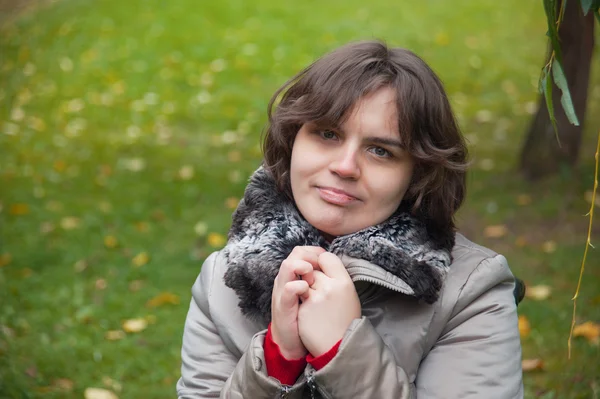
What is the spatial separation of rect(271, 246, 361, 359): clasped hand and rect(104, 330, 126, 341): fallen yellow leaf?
8.34 feet

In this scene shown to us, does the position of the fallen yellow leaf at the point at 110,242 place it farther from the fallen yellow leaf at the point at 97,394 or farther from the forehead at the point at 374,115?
the forehead at the point at 374,115

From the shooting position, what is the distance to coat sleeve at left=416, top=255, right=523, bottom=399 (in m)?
1.79

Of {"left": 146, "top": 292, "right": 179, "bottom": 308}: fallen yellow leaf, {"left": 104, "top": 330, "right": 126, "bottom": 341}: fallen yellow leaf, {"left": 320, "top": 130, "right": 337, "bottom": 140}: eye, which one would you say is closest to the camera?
{"left": 320, "top": 130, "right": 337, "bottom": 140}: eye

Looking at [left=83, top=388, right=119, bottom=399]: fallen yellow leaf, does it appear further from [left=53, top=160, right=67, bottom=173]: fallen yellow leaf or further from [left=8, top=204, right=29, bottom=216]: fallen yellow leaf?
[left=53, top=160, right=67, bottom=173]: fallen yellow leaf

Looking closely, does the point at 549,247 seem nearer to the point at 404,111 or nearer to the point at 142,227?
the point at 142,227

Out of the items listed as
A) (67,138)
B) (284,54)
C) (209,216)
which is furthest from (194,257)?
(284,54)

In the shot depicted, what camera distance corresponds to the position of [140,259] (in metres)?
Answer: 4.93

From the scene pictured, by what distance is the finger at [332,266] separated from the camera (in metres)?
1.75

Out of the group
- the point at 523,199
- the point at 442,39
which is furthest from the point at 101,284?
the point at 442,39

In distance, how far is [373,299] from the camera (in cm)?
187

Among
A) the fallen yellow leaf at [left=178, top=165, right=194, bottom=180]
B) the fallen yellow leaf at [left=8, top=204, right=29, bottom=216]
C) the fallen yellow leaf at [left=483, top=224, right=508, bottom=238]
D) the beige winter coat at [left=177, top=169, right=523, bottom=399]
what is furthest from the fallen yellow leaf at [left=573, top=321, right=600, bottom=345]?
the fallen yellow leaf at [left=8, top=204, right=29, bottom=216]

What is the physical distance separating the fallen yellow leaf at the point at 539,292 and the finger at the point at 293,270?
2.71 m

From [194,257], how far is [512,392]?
3.32 m

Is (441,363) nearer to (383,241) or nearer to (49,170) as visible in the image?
(383,241)
